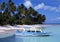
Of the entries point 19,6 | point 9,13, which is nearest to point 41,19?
point 19,6

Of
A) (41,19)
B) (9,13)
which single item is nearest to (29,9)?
(41,19)

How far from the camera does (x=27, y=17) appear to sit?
42.3 m

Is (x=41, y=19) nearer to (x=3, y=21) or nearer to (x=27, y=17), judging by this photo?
(x=27, y=17)

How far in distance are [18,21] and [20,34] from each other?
908 inches

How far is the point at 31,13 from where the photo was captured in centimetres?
4375

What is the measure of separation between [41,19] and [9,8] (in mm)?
14792

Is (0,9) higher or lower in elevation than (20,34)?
higher

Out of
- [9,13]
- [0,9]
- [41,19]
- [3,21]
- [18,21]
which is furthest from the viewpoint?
[41,19]

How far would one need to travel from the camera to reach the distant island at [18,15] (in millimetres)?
31422

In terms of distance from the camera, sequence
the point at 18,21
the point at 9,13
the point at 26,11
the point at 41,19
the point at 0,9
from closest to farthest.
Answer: the point at 0,9
the point at 9,13
the point at 18,21
the point at 26,11
the point at 41,19

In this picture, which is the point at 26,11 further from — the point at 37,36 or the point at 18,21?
the point at 37,36

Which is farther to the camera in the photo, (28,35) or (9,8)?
(9,8)

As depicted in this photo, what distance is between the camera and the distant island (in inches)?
1237

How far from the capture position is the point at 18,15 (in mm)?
39375
